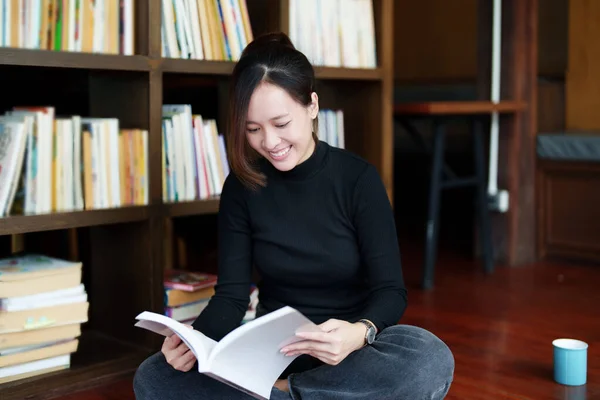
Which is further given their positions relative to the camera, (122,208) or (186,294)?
(186,294)

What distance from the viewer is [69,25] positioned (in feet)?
7.42

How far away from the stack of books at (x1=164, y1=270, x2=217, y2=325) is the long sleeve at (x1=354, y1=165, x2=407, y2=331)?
753 mm

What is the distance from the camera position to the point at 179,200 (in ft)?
8.30

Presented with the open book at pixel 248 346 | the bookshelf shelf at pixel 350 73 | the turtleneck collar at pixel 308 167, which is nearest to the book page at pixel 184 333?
the open book at pixel 248 346

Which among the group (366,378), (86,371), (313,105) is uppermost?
(313,105)

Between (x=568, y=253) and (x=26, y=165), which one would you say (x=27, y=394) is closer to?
(x=26, y=165)

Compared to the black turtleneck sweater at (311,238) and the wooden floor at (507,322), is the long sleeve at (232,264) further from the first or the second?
the wooden floor at (507,322)

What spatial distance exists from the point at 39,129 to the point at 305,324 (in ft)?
3.32

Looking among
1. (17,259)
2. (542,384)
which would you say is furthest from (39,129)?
(542,384)

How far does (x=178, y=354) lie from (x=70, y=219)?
0.72 m

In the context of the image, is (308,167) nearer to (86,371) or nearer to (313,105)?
(313,105)

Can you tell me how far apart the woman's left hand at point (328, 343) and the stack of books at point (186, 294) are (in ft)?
3.01

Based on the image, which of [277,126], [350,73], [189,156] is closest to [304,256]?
[277,126]

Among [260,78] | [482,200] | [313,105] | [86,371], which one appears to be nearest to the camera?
[260,78]
